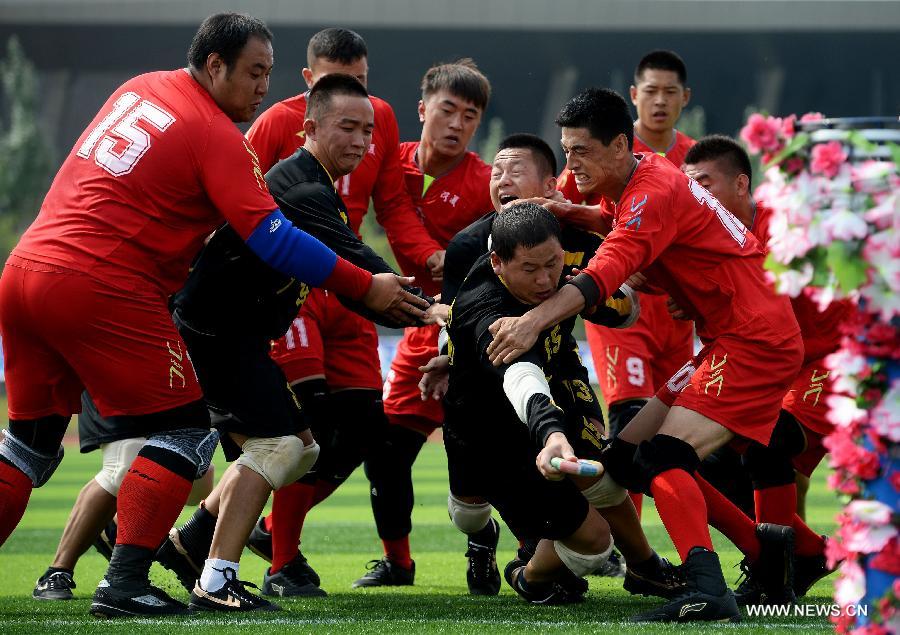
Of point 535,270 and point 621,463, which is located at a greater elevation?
point 535,270

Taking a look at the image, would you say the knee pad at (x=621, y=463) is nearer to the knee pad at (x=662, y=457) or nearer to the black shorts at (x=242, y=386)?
the knee pad at (x=662, y=457)

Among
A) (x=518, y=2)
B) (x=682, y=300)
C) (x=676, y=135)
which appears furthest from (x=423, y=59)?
(x=682, y=300)

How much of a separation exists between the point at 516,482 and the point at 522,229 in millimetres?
1083

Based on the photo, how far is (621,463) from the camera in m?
5.51

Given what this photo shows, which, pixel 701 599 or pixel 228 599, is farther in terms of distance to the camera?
pixel 228 599

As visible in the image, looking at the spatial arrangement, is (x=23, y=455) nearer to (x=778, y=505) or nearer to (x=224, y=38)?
(x=224, y=38)

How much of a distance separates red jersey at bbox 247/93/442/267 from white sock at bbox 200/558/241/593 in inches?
92.1

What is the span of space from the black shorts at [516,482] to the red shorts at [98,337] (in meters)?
1.20

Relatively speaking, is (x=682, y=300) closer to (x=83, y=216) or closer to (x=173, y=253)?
(x=173, y=253)

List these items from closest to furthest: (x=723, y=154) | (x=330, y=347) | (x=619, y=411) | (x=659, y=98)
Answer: (x=723, y=154)
(x=330, y=347)
(x=619, y=411)
(x=659, y=98)

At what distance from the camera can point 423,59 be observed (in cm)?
3781

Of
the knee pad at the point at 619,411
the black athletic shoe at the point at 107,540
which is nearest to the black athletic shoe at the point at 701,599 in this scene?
the knee pad at the point at 619,411

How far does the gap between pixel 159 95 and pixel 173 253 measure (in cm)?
65

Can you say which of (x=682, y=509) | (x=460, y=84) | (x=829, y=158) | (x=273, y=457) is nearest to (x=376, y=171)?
(x=460, y=84)
